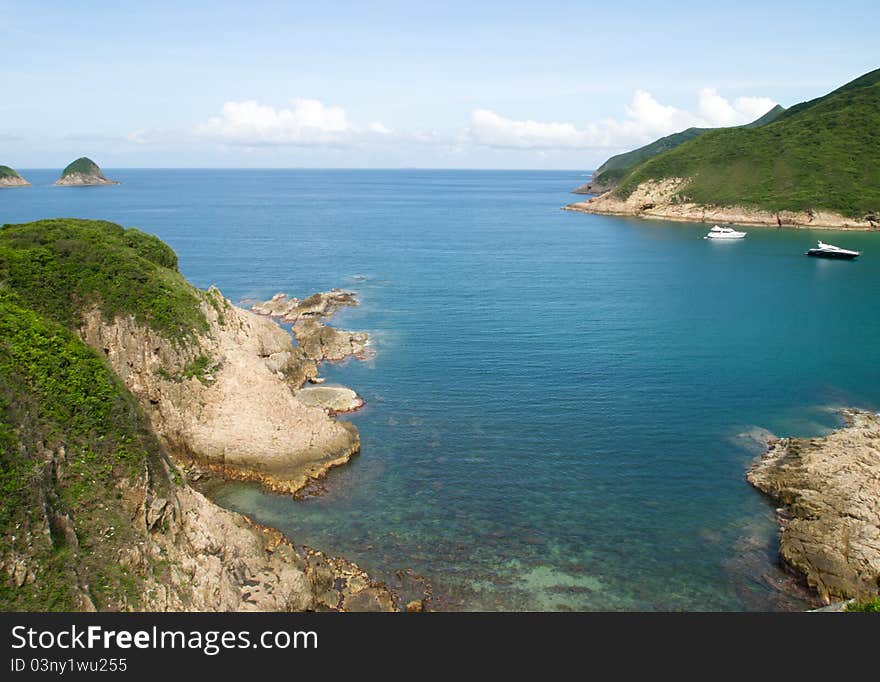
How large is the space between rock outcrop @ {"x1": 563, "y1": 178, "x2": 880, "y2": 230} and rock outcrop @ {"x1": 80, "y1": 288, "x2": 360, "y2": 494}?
15385cm

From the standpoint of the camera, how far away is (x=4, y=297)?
34438mm

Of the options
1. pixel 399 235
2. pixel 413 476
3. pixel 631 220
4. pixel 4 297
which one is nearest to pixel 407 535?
pixel 413 476

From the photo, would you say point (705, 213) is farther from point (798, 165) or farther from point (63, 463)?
point (63, 463)

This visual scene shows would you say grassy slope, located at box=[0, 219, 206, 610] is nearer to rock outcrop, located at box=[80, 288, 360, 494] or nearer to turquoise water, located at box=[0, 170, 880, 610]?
rock outcrop, located at box=[80, 288, 360, 494]

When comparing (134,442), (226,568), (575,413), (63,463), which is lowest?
(226,568)

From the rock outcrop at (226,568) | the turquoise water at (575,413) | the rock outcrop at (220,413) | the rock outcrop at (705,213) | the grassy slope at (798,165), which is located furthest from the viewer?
the grassy slope at (798,165)

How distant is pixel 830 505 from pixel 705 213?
156 m

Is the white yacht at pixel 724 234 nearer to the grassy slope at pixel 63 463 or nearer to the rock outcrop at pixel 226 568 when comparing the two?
the rock outcrop at pixel 226 568

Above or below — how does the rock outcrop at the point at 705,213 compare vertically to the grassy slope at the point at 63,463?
above

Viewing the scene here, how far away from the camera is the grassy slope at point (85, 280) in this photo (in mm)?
42500

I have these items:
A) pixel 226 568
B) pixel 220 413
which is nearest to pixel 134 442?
pixel 226 568

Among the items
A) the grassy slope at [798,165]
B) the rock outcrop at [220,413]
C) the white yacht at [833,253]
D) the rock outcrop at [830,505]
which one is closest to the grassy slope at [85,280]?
the rock outcrop at [220,413]

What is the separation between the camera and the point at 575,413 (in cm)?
5062

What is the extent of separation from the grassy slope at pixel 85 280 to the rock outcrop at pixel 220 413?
3.75 ft
